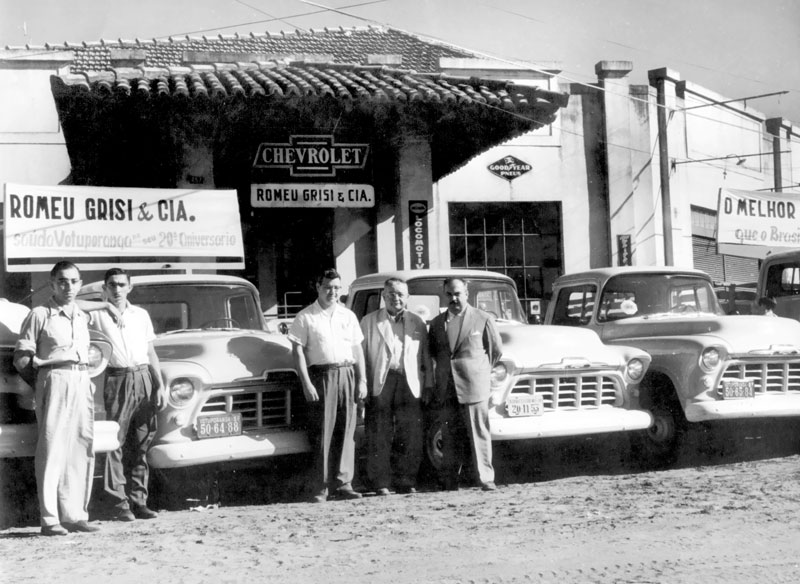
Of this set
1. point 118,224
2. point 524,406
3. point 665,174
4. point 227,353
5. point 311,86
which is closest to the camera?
point 227,353

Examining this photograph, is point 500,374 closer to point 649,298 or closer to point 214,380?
point 214,380

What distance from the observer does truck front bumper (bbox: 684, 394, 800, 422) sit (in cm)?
876

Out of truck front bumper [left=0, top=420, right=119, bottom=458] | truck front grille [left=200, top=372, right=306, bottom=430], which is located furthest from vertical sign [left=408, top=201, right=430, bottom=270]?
truck front bumper [left=0, top=420, right=119, bottom=458]

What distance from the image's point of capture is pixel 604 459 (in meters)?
9.79

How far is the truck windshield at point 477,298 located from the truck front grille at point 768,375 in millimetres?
1886

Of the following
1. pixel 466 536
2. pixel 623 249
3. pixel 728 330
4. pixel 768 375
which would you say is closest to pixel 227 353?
pixel 466 536

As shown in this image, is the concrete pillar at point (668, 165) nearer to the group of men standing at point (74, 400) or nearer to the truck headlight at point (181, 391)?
the truck headlight at point (181, 391)

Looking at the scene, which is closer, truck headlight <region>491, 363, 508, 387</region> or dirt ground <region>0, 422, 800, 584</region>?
dirt ground <region>0, 422, 800, 584</region>

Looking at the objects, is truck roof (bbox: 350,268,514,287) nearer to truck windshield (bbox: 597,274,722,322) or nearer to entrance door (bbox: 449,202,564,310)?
truck windshield (bbox: 597,274,722,322)

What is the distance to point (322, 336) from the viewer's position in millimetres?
7762

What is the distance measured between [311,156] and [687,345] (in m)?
6.85

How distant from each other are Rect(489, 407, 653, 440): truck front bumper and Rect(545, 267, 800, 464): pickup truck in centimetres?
52

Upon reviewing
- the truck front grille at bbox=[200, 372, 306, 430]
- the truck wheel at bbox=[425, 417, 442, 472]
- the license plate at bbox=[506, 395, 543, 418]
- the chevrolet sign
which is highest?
the chevrolet sign

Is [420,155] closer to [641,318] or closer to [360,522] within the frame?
[641,318]
